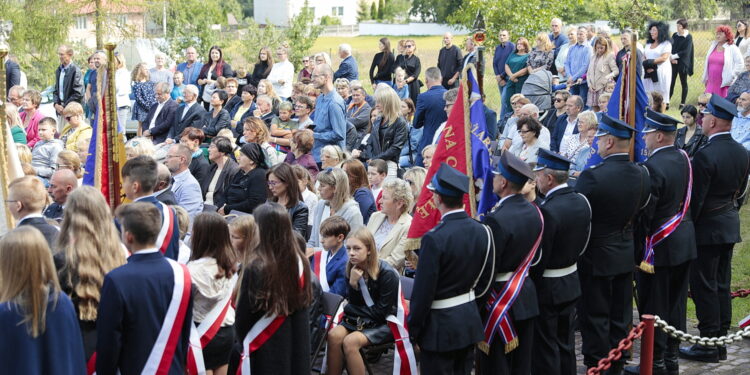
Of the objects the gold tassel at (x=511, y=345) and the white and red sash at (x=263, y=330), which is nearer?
the white and red sash at (x=263, y=330)

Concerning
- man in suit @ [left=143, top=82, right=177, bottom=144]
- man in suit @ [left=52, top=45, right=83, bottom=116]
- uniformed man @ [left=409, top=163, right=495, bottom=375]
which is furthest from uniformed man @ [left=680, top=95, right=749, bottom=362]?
man in suit @ [left=52, top=45, right=83, bottom=116]

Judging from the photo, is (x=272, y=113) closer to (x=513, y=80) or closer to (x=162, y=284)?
(x=513, y=80)

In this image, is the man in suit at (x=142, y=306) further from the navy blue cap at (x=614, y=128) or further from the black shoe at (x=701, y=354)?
the black shoe at (x=701, y=354)

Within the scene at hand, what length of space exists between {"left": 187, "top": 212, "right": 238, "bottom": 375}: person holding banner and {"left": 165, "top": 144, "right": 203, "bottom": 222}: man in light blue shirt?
3.32 metres

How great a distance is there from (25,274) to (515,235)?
10.8 ft

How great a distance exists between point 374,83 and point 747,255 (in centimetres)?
864

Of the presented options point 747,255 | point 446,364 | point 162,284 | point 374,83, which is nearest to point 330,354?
point 446,364

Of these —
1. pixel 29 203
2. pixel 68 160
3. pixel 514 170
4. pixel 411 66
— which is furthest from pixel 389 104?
pixel 29 203

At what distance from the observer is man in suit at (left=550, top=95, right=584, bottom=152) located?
1216 cm

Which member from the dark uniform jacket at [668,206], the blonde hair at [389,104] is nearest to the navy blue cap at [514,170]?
the dark uniform jacket at [668,206]

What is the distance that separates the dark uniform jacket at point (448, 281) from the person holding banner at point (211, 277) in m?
1.23

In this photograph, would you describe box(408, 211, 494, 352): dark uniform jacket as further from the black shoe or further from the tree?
the tree

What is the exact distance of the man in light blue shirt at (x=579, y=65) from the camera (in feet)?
52.0

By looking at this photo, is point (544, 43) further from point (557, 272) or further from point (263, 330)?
point (263, 330)
